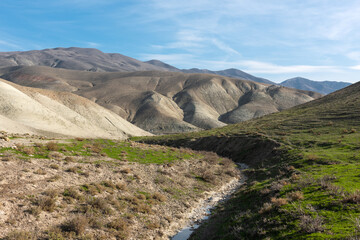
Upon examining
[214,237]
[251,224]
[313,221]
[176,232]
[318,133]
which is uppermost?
[318,133]

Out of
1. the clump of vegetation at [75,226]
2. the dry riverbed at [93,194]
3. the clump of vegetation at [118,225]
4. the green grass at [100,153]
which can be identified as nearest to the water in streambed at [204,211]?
the dry riverbed at [93,194]

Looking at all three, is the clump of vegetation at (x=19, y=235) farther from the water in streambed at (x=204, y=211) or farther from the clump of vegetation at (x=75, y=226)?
the water in streambed at (x=204, y=211)

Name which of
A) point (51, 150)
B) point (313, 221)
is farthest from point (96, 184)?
point (313, 221)

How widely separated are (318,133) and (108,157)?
135 ft

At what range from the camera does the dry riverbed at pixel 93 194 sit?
13.6 m

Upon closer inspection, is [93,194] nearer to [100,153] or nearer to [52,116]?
[100,153]

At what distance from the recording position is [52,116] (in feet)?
236

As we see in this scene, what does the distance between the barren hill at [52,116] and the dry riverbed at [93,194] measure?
1405 inches

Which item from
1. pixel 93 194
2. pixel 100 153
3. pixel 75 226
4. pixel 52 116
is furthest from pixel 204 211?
pixel 52 116

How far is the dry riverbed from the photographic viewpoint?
13594mm

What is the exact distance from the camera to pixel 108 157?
29.2m

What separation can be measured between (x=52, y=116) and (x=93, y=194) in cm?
6402

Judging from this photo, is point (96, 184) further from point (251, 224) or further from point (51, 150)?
point (251, 224)

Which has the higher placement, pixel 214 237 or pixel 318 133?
pixel 318 133
